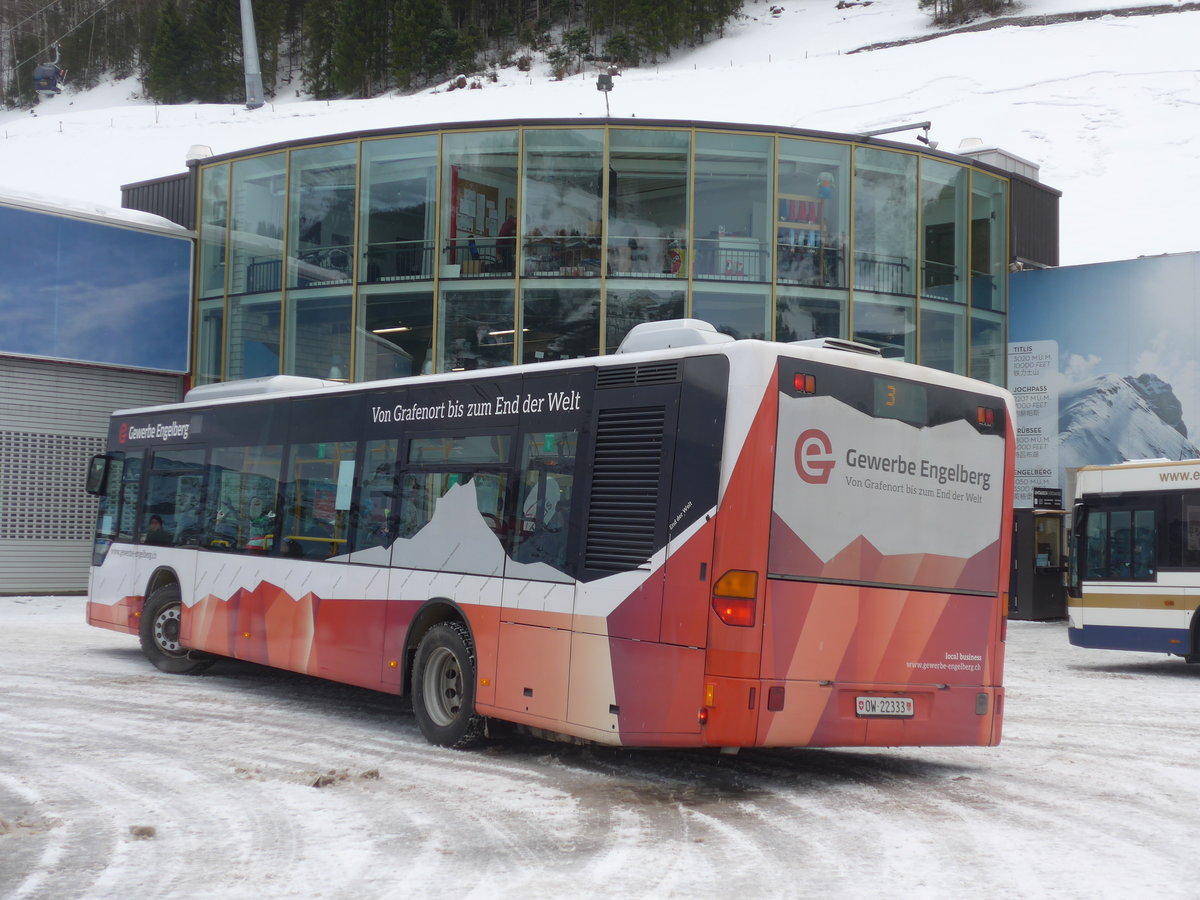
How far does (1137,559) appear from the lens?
17031mm

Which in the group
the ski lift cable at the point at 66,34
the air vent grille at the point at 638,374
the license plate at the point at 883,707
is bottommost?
the license plate at the point at 883,707

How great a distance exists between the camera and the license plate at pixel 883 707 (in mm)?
8250

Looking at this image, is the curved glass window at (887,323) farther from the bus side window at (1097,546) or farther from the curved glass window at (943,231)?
the bus side window at (1097,546)

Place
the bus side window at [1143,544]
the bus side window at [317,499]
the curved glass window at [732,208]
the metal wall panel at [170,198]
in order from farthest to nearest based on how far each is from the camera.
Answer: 1. the metal wall panel at [170,198]
2. the curved glass window at [732,208]
3. the bus side window at [1143,544]
4. the bus side window at [317,499]

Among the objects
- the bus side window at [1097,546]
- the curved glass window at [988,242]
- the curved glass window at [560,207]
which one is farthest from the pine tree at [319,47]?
the bus side window at [1097,546]

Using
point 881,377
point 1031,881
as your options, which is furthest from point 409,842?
point 881,377

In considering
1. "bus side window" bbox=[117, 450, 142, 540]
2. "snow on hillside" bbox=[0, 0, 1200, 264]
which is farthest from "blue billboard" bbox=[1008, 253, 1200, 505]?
"snow on hillside" bbox=[0, 0, 1200, 264]

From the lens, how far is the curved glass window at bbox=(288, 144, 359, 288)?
25.3m

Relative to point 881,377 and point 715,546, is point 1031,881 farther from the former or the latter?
point 881,377

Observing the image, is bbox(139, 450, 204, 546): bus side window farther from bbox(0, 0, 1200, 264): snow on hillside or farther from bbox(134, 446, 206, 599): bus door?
bbox(0, 0, 1200, 264): snow on hillside

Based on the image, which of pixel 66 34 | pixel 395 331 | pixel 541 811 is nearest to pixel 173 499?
pixel 541 811

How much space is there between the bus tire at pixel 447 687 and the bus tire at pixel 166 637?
487 cm

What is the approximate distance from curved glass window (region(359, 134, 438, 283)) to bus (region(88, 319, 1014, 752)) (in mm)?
13710

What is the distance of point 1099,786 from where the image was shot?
8.69m
